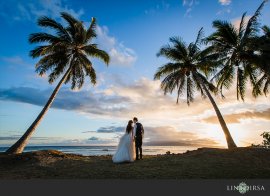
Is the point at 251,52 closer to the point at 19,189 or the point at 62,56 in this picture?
the point at 62,56

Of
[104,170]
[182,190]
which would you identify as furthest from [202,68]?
[182,190]

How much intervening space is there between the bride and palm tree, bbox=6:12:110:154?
8574 mm

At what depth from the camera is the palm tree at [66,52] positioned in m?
21.0

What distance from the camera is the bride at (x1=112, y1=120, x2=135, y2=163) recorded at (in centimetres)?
1384

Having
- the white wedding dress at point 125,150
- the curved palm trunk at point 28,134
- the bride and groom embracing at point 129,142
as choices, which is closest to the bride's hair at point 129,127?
the bride and groom embracing at point 129,142

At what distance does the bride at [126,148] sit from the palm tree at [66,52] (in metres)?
8.57

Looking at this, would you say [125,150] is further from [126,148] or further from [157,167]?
→ [157,167]

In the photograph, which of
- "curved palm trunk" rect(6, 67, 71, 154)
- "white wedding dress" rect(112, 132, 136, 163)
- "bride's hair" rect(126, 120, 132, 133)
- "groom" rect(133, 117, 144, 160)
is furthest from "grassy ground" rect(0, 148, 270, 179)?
"curved palm trunk" rect(6, 67, 71, 154)

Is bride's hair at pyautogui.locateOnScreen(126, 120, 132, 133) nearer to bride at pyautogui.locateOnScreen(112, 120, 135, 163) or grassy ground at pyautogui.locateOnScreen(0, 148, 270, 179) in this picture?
bride at pyautogui.locateOnScreen(112, 120, 135, 163)

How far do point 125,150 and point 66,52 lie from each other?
41.4 feet

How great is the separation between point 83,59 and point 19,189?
16592 mm

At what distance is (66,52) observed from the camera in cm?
2267

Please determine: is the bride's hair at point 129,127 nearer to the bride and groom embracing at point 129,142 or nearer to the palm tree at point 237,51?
the bride and groom embracing at point 129,142

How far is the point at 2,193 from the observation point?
24.6 feet
